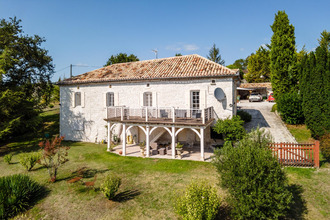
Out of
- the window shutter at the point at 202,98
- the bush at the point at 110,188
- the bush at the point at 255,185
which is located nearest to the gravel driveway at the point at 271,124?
the window shutter at the point at 202,98

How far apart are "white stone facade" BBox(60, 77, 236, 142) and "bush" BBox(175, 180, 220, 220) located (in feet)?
31.5

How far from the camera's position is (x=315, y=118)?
1430 cm

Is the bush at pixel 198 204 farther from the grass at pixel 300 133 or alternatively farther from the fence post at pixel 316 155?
the grass at pixel 300 133

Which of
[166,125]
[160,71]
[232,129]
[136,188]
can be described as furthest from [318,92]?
[136,188]

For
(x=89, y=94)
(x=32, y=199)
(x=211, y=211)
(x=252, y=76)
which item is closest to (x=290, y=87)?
(x=211, y=211)

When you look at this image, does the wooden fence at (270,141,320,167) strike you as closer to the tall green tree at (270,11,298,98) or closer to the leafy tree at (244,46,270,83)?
the tall green tree at (270,11,298,98)

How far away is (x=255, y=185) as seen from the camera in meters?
5.78

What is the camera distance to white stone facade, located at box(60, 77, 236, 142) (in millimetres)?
14969

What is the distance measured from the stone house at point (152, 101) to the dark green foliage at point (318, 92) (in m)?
5.56

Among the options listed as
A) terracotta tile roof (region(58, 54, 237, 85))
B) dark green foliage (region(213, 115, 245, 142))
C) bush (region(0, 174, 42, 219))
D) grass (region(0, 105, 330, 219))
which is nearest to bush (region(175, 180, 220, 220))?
grass (region(0, 105, 330, 219))

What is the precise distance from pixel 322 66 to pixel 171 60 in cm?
1241

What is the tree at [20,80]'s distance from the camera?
16.2 m

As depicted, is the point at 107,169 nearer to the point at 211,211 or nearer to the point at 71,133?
the point at 211,211

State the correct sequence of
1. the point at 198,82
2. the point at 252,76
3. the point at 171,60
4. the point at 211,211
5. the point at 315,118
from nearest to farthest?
1. the point at 211,211
2. the point at 315,118
3. the point at 198,82
4. the point at 171,60
5. the point at 252,76
